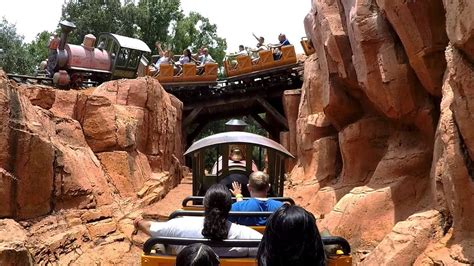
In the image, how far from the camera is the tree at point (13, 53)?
96.7 feet

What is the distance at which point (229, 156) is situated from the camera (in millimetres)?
7793

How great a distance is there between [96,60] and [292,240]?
53.1 feet

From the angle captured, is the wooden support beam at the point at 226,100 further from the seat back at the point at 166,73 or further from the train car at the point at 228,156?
the train car at the point at 228,156

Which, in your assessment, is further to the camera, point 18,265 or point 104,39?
point 104,39

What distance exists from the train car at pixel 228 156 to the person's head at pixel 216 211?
3.81 metres

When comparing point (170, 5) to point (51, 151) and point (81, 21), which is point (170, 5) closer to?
point (81, 21)

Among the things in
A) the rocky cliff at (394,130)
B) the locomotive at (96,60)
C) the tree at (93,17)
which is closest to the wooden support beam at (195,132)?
the locomotive at (96,60)

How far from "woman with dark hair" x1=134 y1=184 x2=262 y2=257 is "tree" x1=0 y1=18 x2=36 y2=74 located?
28.4m

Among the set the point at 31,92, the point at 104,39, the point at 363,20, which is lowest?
the point at 31,92

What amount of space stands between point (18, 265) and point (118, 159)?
14.1ft

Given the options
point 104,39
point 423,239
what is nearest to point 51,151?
point 423,239

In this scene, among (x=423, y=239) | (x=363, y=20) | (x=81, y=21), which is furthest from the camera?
(x=81, y=21)

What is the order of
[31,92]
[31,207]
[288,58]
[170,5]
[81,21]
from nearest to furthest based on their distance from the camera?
[31,207] → [31,92] → [288,58] → [81,21] → [170,5]

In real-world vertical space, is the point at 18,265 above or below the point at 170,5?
below
